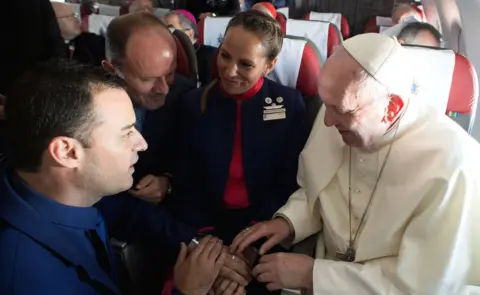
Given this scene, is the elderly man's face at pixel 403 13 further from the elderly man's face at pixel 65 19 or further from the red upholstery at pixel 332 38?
the elderly man's face at pixel 65 19

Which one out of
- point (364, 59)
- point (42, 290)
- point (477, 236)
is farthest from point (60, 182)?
point (477, 236)

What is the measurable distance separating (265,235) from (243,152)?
410 millimetres

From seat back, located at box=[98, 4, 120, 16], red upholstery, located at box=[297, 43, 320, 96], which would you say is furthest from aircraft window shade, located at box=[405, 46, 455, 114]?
seat back, located at box=[98, 4, 120, 16]

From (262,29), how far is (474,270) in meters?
1.14

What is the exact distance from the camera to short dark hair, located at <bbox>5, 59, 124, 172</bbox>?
1119mm

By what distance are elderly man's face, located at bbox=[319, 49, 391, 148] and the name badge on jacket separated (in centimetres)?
48

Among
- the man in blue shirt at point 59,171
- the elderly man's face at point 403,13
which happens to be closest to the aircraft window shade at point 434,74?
the man in blue shirt at point 59,171

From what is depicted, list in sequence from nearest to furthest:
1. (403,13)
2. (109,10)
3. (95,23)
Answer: (403,13)
(95,23)
(109,10)

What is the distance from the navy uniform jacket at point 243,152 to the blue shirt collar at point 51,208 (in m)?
0.79

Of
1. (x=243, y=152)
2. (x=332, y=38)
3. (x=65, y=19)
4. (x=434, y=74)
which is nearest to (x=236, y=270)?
(x=243, y=152)

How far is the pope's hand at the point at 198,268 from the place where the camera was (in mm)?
1489

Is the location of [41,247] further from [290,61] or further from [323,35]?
[323,35]

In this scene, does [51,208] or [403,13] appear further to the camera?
[403,13]

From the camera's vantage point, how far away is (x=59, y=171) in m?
1.17
